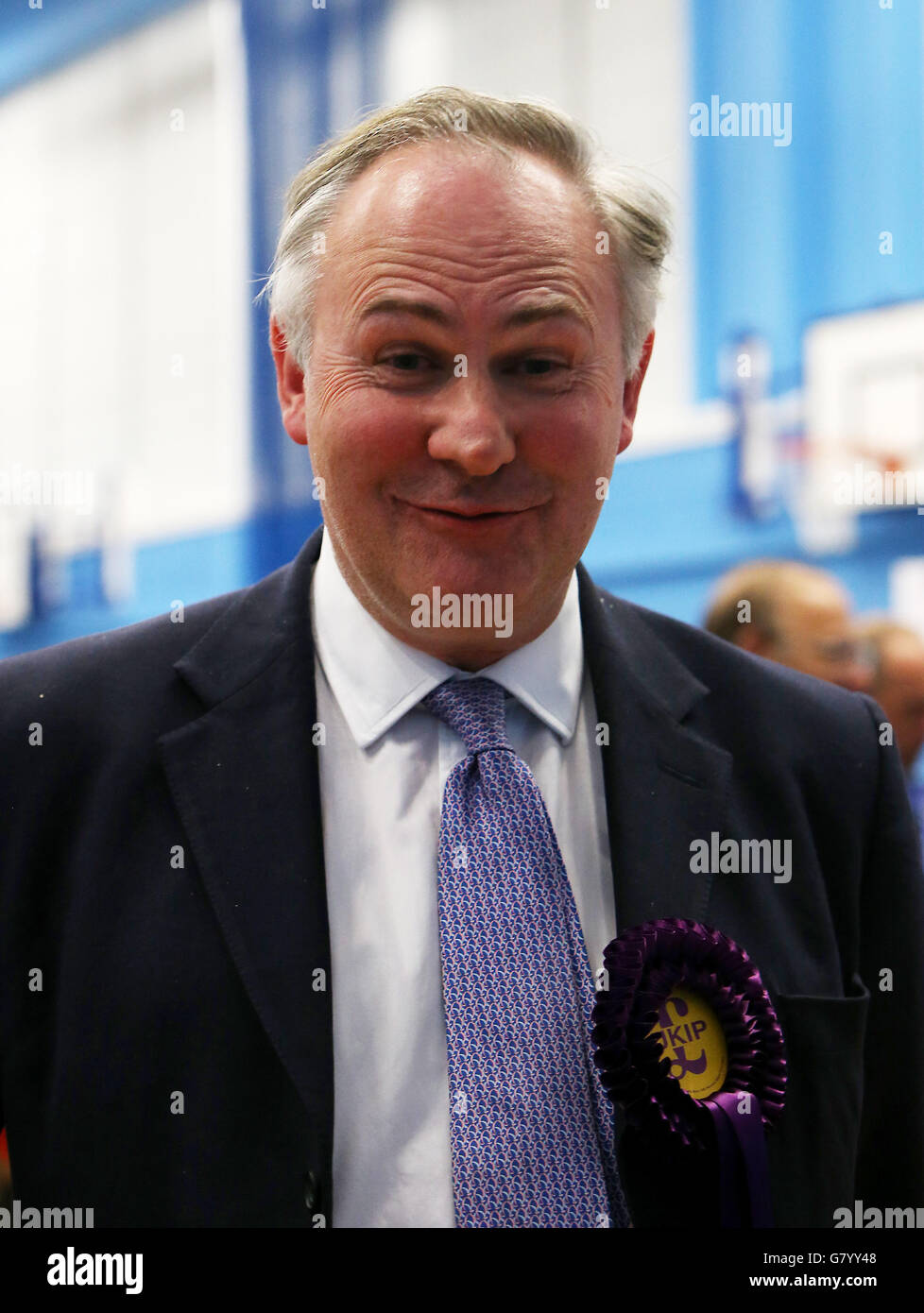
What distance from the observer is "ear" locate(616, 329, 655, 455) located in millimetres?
1502

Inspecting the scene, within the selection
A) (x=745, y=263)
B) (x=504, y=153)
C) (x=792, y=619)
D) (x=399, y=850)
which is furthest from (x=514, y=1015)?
(x=745, y=263)

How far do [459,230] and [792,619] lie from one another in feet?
4.28

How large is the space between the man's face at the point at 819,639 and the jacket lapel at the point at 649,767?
3.04 feet

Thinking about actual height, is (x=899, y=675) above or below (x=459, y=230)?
below

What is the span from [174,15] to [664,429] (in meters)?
1.17

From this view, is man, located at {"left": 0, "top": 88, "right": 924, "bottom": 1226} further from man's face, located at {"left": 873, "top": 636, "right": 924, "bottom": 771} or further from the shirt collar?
man's face, located at {"left": 873, "top": 636, "right": 924, "bottom": 771}

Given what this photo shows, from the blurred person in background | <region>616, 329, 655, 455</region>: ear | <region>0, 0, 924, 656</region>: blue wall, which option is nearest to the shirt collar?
<region>616, 329, 655, 455</region>: ear

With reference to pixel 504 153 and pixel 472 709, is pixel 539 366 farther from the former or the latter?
pixel 472 709

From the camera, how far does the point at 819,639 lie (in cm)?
240

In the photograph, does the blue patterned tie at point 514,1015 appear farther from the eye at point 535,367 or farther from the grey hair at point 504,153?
the grey hair at point 504,153

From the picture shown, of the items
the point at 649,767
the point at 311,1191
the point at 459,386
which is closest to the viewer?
the point at 311,1191

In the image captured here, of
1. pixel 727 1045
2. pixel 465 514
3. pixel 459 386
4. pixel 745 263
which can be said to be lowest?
pixel 727 1045
